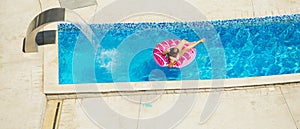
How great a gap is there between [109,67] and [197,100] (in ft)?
11.2

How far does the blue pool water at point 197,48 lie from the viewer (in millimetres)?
13812

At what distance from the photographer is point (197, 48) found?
48.3 feet

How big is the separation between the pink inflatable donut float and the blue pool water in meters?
0.18

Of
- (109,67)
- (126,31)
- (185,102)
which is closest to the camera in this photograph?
(185,102)

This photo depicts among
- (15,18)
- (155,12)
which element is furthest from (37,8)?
(155,12)

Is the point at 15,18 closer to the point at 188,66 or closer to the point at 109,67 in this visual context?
the point at 109,67

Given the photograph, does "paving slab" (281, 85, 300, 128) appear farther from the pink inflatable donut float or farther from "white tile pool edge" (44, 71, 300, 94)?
the pink inflatable donut float

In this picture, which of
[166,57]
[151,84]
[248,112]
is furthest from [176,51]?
[248,112]

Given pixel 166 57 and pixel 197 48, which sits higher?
pixel 197 48

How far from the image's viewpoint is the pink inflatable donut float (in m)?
14.1

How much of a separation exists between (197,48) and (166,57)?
4.35 feet

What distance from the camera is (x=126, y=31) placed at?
1504 centimetres

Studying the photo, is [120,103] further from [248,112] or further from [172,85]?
[248,112]

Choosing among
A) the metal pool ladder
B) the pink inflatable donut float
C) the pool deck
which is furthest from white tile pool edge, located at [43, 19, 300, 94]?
the pink inflatable donut float
